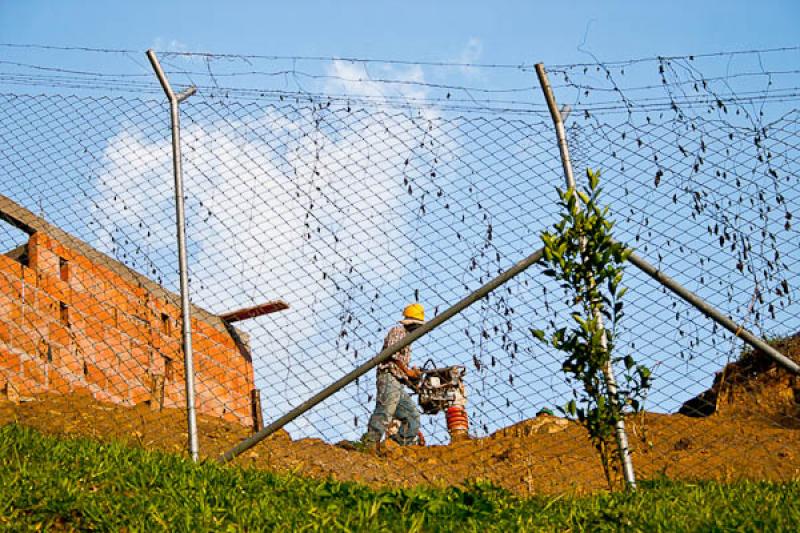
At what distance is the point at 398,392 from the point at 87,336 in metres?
4.12

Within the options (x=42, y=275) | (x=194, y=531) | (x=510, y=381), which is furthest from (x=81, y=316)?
(x=194, y=531)

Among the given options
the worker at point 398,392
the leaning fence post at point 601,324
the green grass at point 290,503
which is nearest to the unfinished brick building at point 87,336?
the worker at point 398,392

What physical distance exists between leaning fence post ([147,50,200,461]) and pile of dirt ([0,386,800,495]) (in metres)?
0.90

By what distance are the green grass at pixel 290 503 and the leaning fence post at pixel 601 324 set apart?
0.78 ft

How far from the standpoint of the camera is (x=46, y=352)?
1030 centimetres

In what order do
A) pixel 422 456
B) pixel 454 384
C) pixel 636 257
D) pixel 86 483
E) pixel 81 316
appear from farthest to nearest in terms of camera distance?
pixel 81 316 → pixel 454 384 → pixel 422 456 → pixel 636 257 → pixel 86 483

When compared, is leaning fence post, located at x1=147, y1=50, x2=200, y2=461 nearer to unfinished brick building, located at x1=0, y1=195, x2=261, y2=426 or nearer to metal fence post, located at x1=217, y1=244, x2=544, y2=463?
metal fence post, located at x1=217, y1=244, x2=544, y2=463

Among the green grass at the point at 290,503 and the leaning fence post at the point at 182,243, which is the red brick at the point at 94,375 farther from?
the green grass at the point at 290,503

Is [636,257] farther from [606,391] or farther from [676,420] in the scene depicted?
[676,420]

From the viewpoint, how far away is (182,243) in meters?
5.71

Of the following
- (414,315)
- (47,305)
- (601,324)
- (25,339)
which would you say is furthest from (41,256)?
(601,324)

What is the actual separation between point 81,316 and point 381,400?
4.13 metres

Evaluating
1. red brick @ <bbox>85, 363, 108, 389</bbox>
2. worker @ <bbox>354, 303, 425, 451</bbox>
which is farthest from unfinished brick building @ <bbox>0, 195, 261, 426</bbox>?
worker @ <bbox>354, 303, 425, 451</bbox>

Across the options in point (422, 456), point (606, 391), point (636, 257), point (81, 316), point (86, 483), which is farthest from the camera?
point (81, 316)
